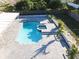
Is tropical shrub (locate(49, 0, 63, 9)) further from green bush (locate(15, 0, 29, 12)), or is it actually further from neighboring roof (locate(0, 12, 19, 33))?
neighboring roof (locate(0, 12, 19, 33))

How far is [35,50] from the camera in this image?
542 inches

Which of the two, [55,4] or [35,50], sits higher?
[35,50]

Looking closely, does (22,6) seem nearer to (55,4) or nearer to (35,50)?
(55,4)

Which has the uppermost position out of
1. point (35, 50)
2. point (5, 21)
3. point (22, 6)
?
point (35, 50)

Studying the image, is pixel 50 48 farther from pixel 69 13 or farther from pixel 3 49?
pixel 69 13

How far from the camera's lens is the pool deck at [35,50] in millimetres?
12437

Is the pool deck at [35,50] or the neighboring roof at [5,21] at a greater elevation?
the pool deck at [35,50]

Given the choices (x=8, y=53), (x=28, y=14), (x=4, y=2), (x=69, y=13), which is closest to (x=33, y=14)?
(x=28, y=14)

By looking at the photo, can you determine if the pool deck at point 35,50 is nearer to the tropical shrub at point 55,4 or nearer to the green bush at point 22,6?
the green bush at point 22,6

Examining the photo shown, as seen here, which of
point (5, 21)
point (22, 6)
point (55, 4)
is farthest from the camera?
point (55, 4)

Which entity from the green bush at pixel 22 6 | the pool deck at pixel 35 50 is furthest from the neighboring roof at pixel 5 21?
the green bush at pixel 22 6

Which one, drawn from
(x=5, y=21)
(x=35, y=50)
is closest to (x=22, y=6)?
(x=5, y=21)

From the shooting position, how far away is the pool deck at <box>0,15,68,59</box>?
12.4 m

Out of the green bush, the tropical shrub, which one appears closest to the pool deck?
the green bush
